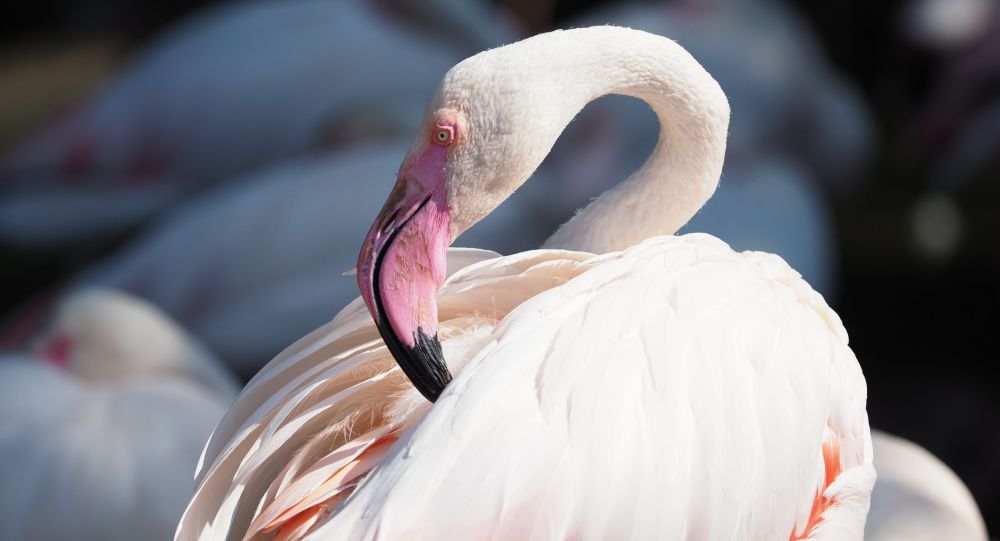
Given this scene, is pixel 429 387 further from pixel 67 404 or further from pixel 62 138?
pixel 62 138

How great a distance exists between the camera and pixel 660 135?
2.23m

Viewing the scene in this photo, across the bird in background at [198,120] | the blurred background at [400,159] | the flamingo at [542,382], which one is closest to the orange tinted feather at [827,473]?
the flamingo at [542,382]

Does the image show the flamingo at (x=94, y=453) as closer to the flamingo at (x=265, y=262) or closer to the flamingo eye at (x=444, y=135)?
the flamingo at (x=265, y=262)

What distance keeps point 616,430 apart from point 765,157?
3.57 m

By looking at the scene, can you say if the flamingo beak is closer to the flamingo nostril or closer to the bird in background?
the flamingo nostril

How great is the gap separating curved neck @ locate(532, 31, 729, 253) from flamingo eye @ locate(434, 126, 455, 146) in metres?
0.17

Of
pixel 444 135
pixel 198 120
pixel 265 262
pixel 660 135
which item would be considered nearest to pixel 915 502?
pixel 660 135

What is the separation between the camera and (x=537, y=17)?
24.8ft

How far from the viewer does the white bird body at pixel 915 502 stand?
102 inches

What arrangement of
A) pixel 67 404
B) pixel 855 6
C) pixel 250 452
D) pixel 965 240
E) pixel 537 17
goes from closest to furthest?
pixel 250 452 < pixel 67 404 < pixel 965 240 < pixel 537 17 < pixel 855 6

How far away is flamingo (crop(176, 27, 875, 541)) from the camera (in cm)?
167

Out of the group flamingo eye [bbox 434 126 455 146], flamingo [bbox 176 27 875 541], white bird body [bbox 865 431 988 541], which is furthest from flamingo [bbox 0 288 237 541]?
white bird body [bbox 865 431 988 541]

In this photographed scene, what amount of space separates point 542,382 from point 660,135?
0.66 metres

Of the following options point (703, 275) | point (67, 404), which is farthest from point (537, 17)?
point (703, 275)
